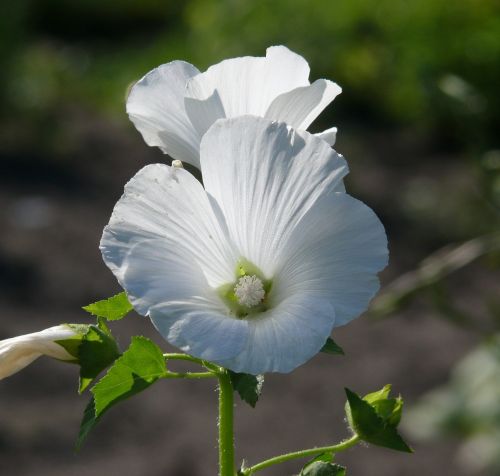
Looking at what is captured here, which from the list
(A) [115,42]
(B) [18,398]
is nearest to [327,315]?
(B) [18,398]

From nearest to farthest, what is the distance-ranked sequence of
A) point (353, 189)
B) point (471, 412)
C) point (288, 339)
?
point (288, 339), point (471, 412), point (353, 189)

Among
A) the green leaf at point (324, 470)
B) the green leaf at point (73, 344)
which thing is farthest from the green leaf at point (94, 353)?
the green leaf at point (324, 470)

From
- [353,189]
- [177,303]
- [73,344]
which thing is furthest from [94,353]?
[353,189]

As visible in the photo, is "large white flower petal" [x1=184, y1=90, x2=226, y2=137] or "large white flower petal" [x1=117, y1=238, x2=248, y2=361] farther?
"large white flower petal" [x1=184, y1=90, x2=226, y2=137]

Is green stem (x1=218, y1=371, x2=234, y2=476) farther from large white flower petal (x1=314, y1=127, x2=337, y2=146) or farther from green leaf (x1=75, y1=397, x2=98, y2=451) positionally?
large white flower petal (x1=314, y1=127, x2=337, y2=146)

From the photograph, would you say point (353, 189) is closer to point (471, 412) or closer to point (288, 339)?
point (471, 412)

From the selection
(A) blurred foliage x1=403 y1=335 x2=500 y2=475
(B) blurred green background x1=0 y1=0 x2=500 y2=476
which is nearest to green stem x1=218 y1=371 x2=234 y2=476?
(B) blurred green background x1=0 y1=0 x2=500 y2=476
